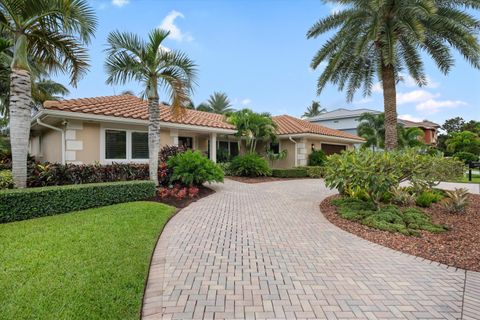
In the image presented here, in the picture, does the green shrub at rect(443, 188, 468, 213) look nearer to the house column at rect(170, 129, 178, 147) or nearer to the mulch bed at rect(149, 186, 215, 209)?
the mulch bed at rect(149, 186, 215, 209)

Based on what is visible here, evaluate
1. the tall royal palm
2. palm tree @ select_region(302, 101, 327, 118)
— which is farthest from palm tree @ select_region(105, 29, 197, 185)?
palm tree @ select_region(302, 101, 327, 118)

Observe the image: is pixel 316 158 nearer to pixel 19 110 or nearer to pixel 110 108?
pixel 110 108

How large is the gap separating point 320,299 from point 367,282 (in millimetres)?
946

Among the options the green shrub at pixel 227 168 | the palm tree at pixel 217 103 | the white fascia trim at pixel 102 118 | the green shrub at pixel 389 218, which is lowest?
the green shrub at pixel 389 218

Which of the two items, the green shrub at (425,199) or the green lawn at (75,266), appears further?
the green shrub at (425,199)

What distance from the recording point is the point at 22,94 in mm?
6988

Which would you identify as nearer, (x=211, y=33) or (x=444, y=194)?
(x=444, y=194)

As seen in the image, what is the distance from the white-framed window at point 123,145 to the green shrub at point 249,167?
19.7 ft

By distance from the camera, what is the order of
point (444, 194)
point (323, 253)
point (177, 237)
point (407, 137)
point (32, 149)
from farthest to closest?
point (407, 137) → point (32, 149) → point (444, 194) → point (177, 237) → point (323, 253)

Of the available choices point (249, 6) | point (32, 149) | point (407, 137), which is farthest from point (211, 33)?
point (407, 137)

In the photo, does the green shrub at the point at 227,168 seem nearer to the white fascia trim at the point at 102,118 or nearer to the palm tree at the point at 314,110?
the white fascia trim at the point at 102,118

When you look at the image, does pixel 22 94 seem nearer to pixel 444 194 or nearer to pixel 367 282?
pixel 367 282

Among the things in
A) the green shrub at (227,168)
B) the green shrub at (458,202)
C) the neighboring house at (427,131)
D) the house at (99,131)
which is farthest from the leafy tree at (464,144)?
the house at (99,131)

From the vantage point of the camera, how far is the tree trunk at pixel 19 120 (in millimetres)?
6906
